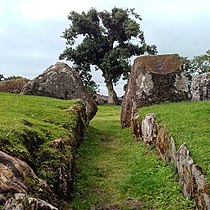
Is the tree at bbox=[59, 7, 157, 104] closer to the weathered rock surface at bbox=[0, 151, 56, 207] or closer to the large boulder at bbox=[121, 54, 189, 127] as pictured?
the large boulder at bbox=[121, 54, 189, 127]

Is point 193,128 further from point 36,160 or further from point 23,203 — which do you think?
point 23,203

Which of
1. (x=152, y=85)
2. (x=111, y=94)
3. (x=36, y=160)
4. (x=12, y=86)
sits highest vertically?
(x=12, y=86)

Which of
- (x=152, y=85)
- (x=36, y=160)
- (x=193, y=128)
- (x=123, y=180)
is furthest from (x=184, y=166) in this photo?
(x=152, y=85)

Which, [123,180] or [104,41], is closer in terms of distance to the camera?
[123,180]

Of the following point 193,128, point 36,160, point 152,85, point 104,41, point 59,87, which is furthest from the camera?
point 104,41

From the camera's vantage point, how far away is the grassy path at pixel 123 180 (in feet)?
28.0

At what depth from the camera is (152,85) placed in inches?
733

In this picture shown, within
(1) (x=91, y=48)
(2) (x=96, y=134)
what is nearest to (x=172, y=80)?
(2) (x=96, y=134)

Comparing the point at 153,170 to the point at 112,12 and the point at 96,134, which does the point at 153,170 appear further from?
the point at 112,12

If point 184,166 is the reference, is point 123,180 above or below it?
below

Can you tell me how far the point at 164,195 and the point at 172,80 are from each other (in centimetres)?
1082

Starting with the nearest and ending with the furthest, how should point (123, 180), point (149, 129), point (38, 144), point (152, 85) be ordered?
point (38, 144), point (123, 180), point (149, 129), point (152, 85)

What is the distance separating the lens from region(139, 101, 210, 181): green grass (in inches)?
332

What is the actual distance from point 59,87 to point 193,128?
38.5ft
